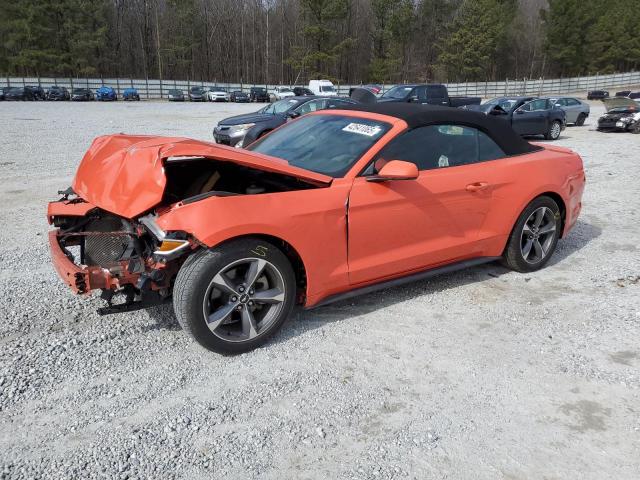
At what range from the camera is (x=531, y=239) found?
190 inches

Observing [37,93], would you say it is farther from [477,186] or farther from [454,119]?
[477,186]

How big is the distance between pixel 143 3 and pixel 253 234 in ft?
294

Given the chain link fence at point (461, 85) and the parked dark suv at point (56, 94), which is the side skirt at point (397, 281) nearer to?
the parked dark suv at point (56, 94)

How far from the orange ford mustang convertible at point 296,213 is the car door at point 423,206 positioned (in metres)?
0.01

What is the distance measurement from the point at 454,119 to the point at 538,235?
1478 millimetres

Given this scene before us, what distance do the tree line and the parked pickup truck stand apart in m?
55.5

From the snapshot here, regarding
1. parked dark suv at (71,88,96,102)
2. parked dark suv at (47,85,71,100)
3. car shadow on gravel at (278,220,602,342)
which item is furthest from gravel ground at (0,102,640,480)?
parked dark suv at (47,85,71,100)

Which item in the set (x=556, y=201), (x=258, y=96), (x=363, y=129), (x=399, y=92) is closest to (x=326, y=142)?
(x=363, y=129)

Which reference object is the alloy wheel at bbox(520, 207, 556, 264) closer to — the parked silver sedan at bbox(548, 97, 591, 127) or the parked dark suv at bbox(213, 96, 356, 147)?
the parked dark suv at bbox(213, 96, 356, 147)

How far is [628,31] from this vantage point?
80.1 meters

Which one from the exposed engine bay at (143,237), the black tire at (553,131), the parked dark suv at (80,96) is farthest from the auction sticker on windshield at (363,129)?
the parked dark suv at (80,96)

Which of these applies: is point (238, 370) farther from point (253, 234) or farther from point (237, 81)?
point (237, 81)

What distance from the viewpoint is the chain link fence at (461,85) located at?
56219mm

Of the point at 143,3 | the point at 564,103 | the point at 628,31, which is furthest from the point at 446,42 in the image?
the point at 564,103
